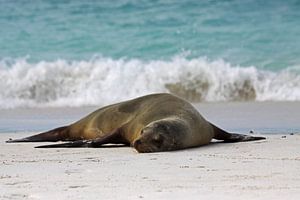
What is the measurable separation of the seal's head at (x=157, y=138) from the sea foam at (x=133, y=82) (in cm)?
584

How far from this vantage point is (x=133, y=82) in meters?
13.9

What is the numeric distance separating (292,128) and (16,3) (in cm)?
1358

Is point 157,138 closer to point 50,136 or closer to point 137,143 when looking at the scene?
point 137,143

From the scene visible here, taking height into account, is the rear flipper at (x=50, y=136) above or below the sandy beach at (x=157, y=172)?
below

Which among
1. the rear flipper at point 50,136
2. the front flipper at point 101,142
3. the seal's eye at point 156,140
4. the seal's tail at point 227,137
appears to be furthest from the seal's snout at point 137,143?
the rear flipper at point 50,136

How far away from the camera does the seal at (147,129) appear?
267 inches

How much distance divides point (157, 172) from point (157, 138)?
1441 mm

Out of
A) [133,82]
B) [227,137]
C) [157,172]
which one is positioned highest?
[157,172]

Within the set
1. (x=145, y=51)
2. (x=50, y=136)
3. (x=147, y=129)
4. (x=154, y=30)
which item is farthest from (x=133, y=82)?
(x=147, y=129)

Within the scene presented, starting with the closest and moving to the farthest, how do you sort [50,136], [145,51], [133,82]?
1. [50,136]
2. [133,82]
3. [145,51]

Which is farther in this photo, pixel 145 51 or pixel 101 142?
pixel 145 51

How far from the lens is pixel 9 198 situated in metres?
4.25

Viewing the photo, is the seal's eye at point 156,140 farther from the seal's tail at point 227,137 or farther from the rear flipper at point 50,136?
the rear flipper at point 50,136

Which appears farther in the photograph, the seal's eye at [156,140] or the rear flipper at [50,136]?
the rear flipper at [50,136]
